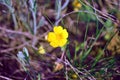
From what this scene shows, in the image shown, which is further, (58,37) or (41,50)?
(41,50)

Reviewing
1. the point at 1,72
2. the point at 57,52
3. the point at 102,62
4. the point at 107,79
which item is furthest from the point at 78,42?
the point at 1,72

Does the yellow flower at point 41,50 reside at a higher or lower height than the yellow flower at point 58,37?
lower

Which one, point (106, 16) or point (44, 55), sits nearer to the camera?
point (106, 16)

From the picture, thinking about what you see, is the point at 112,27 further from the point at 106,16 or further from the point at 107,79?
the point at 107,79

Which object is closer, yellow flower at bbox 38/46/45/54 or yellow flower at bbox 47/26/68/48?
yellow flower at bbox 47/26/68/48

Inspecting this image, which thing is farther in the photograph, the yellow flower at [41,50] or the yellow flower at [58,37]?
the yellow flower at [41,50]

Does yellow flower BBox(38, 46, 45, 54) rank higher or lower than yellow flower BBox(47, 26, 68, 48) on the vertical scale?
lower

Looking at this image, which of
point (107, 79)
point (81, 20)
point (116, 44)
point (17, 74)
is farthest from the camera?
point (81, 20)

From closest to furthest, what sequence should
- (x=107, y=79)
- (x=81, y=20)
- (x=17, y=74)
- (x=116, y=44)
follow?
1. (x=107, y=79)
2. (x=17, y=74)
3. (x=116, y=44)
4. (x=81, y=20)

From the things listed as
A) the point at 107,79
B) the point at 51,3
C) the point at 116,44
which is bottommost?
the point at 107,79

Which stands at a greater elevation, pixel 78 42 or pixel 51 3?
pixel 51 3

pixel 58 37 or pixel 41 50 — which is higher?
pixel 58 37
